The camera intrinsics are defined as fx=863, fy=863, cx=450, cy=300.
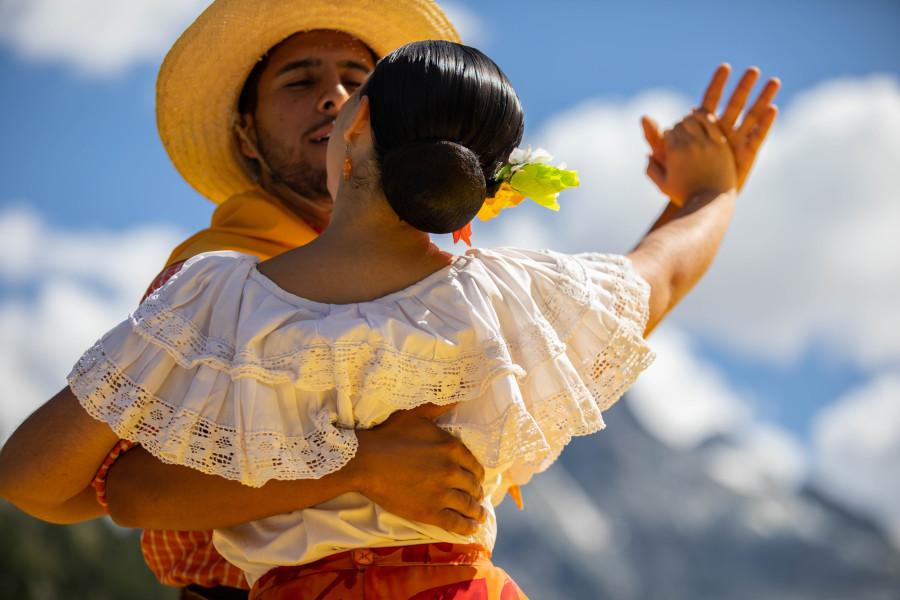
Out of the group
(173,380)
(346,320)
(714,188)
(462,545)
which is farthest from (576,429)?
(714,188)

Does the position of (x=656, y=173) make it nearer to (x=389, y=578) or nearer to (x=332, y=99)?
(x=332, y=99)

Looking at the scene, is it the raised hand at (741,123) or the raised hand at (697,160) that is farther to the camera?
the raised hand at (741,123)

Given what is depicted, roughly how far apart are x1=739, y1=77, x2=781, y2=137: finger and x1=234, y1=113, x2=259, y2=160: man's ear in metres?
1.92

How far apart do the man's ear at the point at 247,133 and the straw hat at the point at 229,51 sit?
0.12 feet

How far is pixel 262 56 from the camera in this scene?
346 cm

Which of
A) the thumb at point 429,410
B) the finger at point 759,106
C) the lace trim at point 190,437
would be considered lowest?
Answer: the lace trim at point 190,437

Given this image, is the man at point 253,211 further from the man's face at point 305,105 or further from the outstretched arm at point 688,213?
the outstretched arm at point 688,213

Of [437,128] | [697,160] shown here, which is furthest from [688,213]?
[437,128]

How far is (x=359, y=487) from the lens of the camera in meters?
1.95

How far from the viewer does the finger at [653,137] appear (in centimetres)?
324

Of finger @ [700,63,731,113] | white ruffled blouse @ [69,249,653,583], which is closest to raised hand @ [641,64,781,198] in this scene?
finger @ [700,63,731,113]

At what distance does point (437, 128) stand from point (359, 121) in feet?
0.72

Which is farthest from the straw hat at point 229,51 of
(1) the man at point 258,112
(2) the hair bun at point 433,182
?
(2) the hair bun at point 433,182

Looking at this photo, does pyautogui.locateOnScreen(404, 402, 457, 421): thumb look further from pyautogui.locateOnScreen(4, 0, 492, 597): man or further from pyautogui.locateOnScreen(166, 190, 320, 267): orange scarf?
pyautogui.locateOnScreen(166, 190, 320, 267): orange scarf
